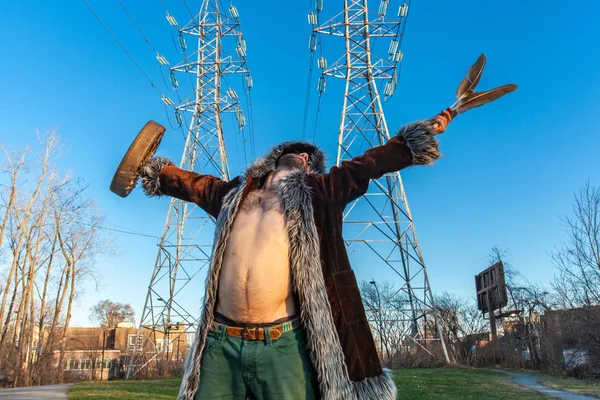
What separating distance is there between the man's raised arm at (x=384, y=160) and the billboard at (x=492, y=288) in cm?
2098

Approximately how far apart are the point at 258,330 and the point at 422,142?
49.2 inches

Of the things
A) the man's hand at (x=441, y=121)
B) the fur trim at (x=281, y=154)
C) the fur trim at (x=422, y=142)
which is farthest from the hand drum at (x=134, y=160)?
the man's hand at (x=441, y=121)

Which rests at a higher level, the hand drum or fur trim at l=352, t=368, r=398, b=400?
the hand drum

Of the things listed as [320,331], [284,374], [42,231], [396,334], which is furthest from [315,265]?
[396,334]

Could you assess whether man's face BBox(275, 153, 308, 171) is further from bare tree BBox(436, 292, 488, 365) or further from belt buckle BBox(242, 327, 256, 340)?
bare tree BBox(436, 292, 488, 365)

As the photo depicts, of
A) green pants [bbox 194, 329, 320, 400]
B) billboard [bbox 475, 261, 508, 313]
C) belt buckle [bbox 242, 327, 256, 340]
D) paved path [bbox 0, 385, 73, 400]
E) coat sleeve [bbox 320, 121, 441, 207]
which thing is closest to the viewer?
green pants [bbox 194, 329, 320, 400]

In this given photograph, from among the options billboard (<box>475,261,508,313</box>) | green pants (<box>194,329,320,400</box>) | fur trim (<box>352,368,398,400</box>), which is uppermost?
billboard (<box>475,261,508,313</box>)

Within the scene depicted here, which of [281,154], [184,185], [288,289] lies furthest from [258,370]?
[281,154]

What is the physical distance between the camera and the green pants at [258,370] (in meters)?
2.16

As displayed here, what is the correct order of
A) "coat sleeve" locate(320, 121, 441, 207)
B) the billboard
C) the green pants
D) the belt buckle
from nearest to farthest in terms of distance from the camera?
the green pants < the belt buckle < "coat sleeve" locate(320, 121, 441, 207) < the billboard

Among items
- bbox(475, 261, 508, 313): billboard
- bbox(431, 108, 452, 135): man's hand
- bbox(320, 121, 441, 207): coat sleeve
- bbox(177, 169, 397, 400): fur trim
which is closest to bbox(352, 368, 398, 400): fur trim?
bbox(177, 169, 397, 400): fur trim

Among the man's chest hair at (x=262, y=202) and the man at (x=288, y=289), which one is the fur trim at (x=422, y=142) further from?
the man's chest hair at (x=262, y=202)

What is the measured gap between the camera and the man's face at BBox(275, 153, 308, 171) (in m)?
2.87

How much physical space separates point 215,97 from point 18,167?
347 inches
